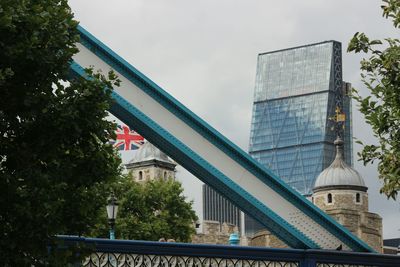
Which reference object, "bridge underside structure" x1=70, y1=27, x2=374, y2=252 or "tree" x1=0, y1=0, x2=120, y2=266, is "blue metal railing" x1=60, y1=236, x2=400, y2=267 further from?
"tree" x1=0, y1=0, x2=120, y2=266

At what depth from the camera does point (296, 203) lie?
17656 millimetres

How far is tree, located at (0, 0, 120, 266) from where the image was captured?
12648 millimetres

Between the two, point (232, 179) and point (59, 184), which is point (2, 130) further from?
point (232, 179)

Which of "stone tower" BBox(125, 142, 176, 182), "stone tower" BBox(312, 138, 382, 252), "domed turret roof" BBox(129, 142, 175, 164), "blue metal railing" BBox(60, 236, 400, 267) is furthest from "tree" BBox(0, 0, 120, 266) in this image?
"domed turret roof" BBox(129, 142, 175, 164)

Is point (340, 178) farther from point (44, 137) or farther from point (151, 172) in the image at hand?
point (44, 137)

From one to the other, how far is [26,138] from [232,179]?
496 cm

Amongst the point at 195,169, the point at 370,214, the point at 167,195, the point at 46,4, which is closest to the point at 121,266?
the point at 195,169

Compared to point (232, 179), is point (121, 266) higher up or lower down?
lower down

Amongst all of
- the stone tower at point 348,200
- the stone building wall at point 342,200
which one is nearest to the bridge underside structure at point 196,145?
the stone tower at point 348,200

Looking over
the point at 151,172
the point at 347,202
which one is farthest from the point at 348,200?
the point at 151,172

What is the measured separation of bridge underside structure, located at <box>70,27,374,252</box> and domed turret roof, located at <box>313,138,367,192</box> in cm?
8245

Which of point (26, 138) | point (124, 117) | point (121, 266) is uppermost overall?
point (124, 117)

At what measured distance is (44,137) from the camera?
42.4ft

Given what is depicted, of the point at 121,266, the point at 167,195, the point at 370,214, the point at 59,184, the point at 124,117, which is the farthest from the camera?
the point at 370,214
